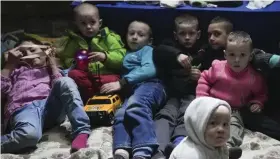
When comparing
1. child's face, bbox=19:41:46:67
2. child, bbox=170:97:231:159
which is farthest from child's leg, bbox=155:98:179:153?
child's face, bbox=19:41:46:67

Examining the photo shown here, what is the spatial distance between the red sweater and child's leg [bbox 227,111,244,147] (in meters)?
0.05

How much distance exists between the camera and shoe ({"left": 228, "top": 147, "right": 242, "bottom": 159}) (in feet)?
5.48

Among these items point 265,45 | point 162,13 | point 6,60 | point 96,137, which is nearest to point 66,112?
point 96,137

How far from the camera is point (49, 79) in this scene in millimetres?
2090

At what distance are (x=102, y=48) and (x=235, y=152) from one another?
0.79 metres

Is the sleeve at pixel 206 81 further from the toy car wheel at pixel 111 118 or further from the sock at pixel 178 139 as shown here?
the toy car wheel at pixel 111 118

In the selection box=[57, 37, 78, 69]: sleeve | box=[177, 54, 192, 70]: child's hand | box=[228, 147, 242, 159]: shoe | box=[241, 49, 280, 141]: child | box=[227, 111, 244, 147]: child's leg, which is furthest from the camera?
box=[57, 37, 78, 69]: sleeve

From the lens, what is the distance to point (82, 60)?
6.81 feet

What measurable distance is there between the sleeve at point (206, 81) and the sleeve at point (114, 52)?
1.25 feet

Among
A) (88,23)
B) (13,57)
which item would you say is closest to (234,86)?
(88,23)

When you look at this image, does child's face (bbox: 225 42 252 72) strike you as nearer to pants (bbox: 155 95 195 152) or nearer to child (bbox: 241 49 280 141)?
child (bbox: 241 49 280 141)

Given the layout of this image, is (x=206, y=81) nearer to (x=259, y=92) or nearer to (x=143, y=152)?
(x=259, y=92)

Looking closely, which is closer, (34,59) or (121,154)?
(121,154)

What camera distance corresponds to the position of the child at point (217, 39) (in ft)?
6.59
